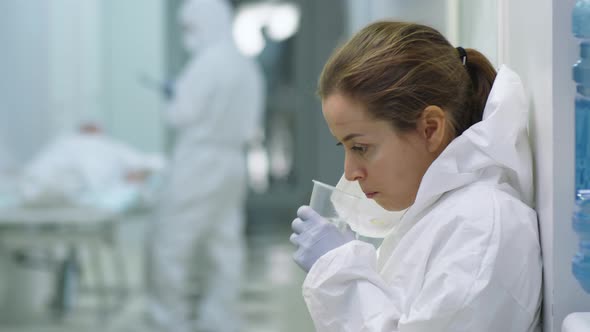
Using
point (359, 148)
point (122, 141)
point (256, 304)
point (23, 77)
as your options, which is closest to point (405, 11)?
point (359, 148)

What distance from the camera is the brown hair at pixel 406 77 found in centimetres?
107

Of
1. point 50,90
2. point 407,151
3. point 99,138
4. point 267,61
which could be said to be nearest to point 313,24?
point 267,61

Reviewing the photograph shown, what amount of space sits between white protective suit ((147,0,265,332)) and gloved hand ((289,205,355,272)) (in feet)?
9.89

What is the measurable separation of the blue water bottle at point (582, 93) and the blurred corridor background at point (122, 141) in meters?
0.41

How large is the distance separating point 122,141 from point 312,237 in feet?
19.7

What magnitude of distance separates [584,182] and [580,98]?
3.6 inches

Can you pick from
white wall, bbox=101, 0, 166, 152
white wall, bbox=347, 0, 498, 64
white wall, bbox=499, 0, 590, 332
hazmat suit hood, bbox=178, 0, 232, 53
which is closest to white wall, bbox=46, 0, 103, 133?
white wall, bbox=101, 0, 166, 152

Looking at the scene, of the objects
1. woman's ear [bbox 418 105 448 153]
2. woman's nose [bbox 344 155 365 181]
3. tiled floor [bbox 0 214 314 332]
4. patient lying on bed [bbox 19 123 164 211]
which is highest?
woman's ear [bbox 418 105 448 153]

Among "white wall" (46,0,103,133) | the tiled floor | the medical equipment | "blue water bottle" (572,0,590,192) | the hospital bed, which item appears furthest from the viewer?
"white wall" (46,0,103,133)

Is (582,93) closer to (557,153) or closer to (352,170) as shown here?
(557,153)

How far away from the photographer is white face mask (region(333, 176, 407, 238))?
122 cm

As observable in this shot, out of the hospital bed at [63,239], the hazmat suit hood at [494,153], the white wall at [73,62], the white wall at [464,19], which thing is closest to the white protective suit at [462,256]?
the hazmat suit hood at [494,153]

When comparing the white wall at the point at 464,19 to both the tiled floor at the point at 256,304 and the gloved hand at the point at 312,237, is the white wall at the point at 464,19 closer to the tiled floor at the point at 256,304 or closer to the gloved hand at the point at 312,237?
the gloved hand at the point at 312,237

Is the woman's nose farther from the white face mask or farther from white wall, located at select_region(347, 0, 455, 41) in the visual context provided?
white wall, located at select_region(347, 0, 455, 41)
